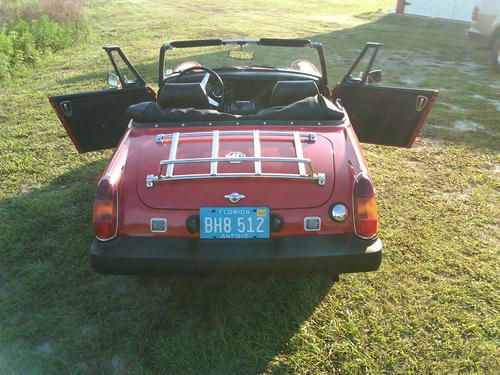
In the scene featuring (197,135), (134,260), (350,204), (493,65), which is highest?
(197,135)

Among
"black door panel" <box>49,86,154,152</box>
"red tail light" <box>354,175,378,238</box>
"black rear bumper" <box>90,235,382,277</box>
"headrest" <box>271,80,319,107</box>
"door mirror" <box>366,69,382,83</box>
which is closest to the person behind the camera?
"black rear bumper" <box>90,235,382,277</box>

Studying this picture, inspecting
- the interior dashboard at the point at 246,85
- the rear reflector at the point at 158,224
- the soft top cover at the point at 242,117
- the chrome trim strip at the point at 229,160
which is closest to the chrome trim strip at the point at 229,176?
the chrome trim strip at the point at 229,160

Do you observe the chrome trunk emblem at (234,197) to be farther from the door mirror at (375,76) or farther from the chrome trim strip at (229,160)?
the door mirror at (375,76)

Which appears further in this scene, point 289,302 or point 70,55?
point 70,55

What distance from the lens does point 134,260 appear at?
2475mm

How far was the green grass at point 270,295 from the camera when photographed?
254cm

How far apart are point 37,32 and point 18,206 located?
7433 millimetres

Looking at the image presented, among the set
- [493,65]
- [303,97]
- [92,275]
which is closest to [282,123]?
[303,97]

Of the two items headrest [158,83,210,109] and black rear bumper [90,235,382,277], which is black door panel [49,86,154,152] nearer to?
headrest [158,83,210,109]

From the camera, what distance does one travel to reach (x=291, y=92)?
11.6 ft

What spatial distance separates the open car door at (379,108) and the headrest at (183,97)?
1.40 m

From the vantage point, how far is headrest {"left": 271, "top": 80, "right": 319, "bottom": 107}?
353 cm

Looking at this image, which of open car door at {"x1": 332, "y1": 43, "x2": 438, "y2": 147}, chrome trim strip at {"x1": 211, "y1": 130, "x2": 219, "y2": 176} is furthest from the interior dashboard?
chrome trim strip at {"x1": 211, "y1": 130, "x2": 219, "y2": 176}

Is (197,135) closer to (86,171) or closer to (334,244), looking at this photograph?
(334,244)
